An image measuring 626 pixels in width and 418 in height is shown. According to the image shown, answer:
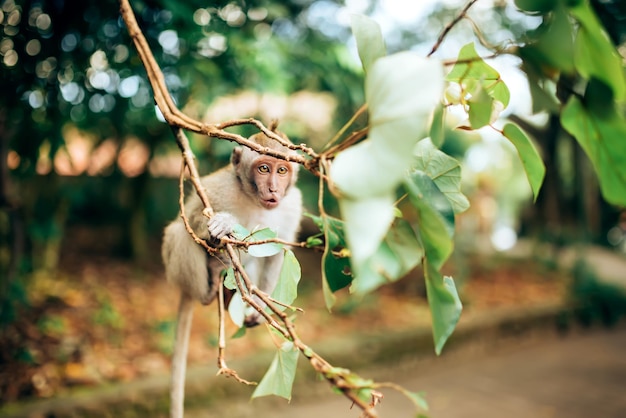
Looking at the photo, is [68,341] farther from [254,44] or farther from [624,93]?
[624,93]

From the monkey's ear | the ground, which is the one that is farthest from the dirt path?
the monkey's ear

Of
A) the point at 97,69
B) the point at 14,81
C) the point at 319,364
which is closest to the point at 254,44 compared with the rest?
the point at 97,69

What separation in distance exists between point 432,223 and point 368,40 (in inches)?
12.4

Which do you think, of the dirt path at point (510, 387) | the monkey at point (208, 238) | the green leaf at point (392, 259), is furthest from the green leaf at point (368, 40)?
the dirt path at point (510, 387)

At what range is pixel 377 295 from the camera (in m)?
6.90

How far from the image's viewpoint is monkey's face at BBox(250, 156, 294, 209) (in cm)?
147

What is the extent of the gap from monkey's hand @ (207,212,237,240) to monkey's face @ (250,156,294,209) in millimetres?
121

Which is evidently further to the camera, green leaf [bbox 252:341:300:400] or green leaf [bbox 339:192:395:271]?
green leaf [bbox 252:341:300:400]

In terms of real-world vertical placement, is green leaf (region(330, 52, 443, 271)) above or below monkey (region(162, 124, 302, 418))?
above

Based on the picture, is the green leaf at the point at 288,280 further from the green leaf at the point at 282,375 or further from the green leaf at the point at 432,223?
the green leaf at the point at 432,223

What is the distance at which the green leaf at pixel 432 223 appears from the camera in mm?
697

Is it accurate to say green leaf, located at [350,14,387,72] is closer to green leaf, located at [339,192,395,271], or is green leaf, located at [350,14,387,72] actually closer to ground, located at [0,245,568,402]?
green leaf, located at [339,192,395,271]

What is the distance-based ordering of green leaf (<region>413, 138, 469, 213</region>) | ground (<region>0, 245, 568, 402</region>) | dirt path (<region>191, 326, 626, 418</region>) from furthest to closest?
dirt path (<region>191, 326, 626, 418</region>) → ground (<region>0, 245, 568, 402</region>) → green leaf (<region>413, 138, 469, 213</region>)

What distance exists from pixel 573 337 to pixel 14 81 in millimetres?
7731
